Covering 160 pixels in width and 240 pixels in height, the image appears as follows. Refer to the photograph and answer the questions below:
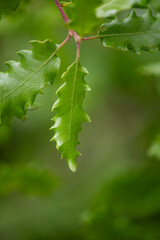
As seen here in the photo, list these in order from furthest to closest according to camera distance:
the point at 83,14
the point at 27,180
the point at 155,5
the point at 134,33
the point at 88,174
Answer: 1. the point at 88,174
2. the point at 27,180
3. the point at 155,5
4. the point at 134,33
5. the point at 83,14

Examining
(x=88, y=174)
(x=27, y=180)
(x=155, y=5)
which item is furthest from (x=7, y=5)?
(x=88, y=174)

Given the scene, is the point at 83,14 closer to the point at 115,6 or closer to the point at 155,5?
the point at 115,6

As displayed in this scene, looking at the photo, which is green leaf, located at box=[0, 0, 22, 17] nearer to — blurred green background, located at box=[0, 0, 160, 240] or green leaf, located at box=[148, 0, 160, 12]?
blurred green background, located at box=[0, 0, 160, 240]

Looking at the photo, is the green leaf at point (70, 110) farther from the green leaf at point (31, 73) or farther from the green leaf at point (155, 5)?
the green leaf at point (155, 5)

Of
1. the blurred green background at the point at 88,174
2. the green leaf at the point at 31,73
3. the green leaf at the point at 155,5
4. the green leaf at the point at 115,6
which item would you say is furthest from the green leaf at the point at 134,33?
the green leaf at the point at 155,5

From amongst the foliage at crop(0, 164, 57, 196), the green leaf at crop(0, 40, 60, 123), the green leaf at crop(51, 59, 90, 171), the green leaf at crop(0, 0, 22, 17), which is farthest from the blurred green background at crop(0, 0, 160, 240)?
the green leaf at crop(51, 59, 90, 171)
